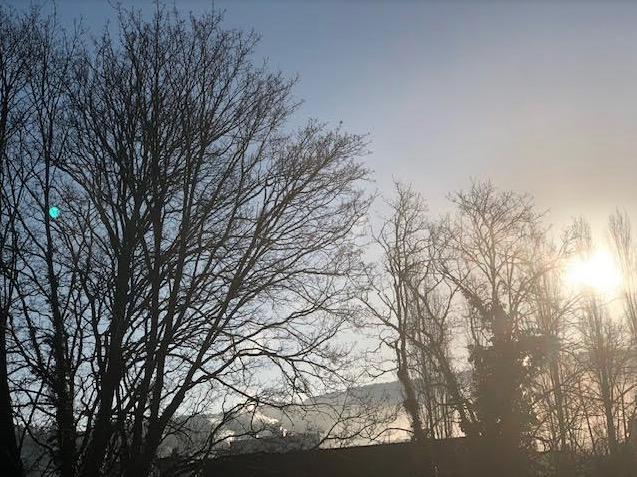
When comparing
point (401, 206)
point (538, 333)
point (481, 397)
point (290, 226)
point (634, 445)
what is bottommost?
point (634, 445)

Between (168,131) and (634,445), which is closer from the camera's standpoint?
(168,131)

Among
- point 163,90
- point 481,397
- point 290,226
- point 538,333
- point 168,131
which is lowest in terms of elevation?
point 481,397

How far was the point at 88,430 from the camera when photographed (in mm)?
8180

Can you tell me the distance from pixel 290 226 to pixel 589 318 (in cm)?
2727

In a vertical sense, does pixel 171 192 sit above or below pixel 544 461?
above

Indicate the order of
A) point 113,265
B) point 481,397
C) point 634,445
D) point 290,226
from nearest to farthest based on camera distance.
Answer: point 113,265, point 290,226, point 481,397, point 634,445

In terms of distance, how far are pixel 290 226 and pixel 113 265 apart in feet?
10.3

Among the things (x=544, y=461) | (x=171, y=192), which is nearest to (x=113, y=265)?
(x=171, y=192)

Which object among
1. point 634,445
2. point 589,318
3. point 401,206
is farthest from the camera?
point 634,445

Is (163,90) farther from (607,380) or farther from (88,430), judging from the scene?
(607,380)

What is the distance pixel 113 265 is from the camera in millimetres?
8859

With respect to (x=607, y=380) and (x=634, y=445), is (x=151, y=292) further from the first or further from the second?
(x=634, y=445)

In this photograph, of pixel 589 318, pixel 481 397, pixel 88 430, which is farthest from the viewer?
pixel 589 318

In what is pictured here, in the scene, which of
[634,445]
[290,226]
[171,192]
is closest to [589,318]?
[634,445]
